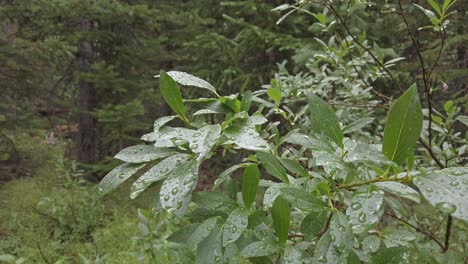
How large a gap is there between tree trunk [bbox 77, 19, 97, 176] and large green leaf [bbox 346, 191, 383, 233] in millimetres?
6756

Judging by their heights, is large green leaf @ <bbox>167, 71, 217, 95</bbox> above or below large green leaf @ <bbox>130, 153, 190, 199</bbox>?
above

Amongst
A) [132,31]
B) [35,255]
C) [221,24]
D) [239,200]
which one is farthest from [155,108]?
[239,200]

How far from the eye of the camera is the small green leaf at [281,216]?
80 cm

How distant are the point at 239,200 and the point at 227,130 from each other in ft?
1.26

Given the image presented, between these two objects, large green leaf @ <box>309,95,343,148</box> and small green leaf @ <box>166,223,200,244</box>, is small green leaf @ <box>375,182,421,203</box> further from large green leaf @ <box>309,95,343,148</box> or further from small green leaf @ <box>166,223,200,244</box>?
small green leaf @ <box>166,223,200,244</box>

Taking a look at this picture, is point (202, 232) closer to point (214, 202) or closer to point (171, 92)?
point (214, 202)

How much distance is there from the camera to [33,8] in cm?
539

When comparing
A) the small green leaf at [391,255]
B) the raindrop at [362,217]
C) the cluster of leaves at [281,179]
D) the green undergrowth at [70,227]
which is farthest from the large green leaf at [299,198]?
the green undergrowth at [70,227]

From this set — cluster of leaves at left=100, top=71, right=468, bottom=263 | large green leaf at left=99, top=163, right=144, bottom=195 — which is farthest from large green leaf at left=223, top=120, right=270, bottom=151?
large green leaf at left=99, top=163, right=144, bottom=195

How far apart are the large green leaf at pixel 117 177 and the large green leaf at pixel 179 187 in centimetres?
10

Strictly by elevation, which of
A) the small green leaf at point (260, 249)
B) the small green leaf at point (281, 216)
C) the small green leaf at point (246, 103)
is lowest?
the small green leaf at point (260, 249)

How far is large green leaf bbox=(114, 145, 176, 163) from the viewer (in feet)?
2.49

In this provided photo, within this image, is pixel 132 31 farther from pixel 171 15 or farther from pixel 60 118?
pixel 60 118

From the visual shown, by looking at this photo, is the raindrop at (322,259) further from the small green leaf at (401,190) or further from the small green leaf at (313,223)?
the small green leaf at (401,190)
